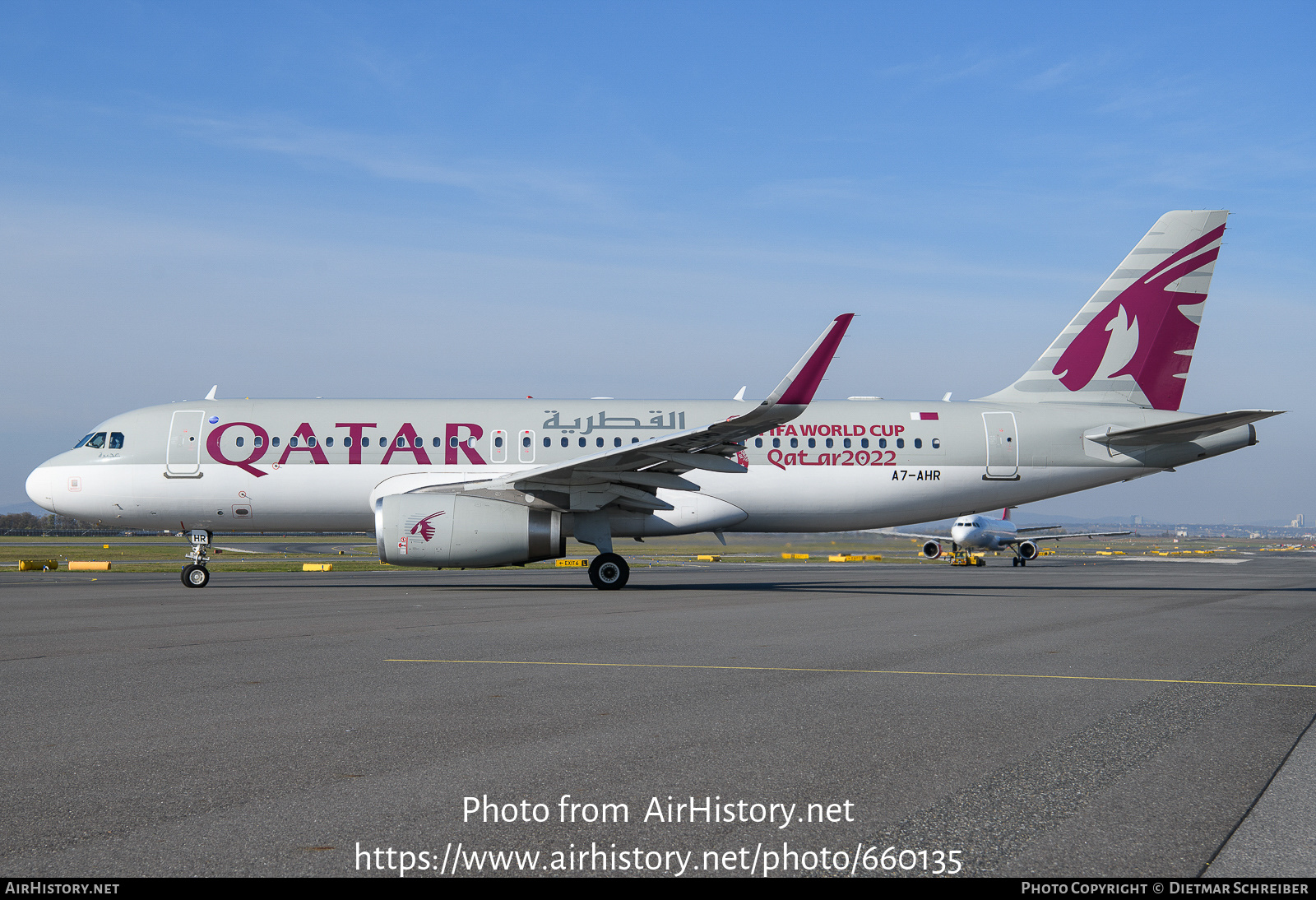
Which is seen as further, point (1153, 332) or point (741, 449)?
point (1153, 332)

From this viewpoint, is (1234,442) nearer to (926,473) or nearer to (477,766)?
(926,473)

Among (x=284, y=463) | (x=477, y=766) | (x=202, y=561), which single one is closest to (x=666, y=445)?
(x=284, y=463)

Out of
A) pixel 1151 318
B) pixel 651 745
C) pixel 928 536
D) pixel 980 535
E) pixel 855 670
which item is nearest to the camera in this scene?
pixel 651 745

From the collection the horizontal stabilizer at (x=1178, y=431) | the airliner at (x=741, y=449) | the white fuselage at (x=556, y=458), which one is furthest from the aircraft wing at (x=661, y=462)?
the horizontal stabilizer at (x=1178, y=431)

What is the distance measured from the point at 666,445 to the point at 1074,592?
9962mm

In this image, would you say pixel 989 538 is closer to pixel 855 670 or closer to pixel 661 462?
pixel 661 462

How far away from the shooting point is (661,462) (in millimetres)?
18984

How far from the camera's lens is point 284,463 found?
21688mm

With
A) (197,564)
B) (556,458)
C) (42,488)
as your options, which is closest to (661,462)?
(556,458)

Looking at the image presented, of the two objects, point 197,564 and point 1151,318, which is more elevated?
point 1151,318

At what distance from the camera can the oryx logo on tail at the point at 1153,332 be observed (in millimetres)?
23125

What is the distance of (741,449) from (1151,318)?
1074 centimetres

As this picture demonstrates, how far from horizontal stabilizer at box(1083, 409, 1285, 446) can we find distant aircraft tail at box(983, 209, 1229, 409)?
1.47 m
